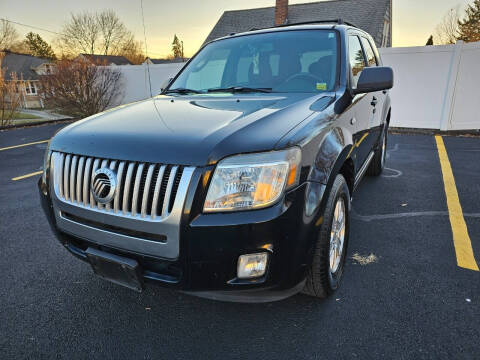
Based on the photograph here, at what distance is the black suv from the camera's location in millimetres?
1533

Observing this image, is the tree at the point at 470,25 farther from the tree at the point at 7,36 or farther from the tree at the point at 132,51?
the tree at the point at 7,36

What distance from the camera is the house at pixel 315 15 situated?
1952cm

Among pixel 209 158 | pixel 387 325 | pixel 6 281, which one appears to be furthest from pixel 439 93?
pixel 6 281

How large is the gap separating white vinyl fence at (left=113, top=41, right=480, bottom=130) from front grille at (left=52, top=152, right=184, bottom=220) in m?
9.18

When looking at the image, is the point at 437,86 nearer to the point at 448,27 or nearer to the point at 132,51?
the point at 448,27

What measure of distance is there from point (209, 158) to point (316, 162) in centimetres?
62

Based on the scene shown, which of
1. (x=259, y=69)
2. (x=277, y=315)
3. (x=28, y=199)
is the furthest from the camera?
(x=28, y=199)

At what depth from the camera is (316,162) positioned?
1.79 metres

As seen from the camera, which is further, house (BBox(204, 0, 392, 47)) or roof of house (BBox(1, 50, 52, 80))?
roof of house (BBox(1, 50, 52, 80))

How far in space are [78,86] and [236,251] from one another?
13776 millimetres

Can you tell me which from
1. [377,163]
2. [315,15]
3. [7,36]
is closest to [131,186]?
[377,163]

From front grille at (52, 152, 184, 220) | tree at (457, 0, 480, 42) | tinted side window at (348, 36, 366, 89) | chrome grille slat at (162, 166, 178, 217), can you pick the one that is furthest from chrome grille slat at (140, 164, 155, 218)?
tree at (457, 0, 480, 42)

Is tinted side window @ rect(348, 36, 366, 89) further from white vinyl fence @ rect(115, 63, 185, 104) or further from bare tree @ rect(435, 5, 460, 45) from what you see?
bare tree @ rect(435, 5, 460, 45)

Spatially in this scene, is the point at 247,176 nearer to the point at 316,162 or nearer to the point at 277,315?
the point at 316,162
